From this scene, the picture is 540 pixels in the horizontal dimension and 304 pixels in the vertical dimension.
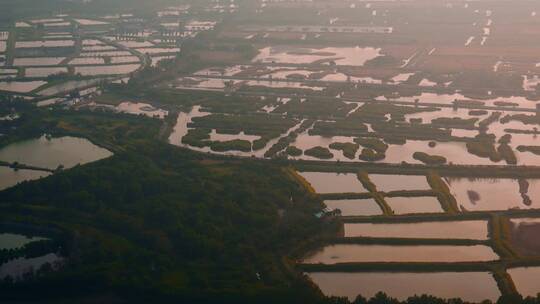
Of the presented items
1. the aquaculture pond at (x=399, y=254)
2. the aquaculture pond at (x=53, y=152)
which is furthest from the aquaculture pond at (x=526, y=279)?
the aquaculture pond at (x=53, y=152)

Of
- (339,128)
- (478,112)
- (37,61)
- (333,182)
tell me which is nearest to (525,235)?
(333,182)

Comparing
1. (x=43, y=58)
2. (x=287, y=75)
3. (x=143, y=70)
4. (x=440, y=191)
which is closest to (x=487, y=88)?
Result: (x=287, y=75)

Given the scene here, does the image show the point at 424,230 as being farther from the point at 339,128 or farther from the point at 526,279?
the point at 339,128

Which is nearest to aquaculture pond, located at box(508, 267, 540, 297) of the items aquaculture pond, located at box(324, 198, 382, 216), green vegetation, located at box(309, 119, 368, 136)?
aquaculture pond, located at box(324, 198, 382, 216)

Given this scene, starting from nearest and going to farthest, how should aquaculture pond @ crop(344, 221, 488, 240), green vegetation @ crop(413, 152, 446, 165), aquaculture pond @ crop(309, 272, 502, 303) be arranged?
1. aquaculture pond @ crop(309, 272, 502, 303)
2. aquaculture pond @ crop(344, 221, 488, 240)
3. green vegetation @ crop(413, 152, 446, 165)

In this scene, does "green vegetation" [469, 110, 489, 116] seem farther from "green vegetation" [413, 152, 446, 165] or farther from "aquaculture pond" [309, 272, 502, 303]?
"aquaculture pond" [309, 272, 502, 303]

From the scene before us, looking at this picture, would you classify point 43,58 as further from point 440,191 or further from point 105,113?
point 440,191

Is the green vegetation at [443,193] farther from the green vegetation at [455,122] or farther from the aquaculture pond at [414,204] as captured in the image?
the green vegetation at [455,122]
